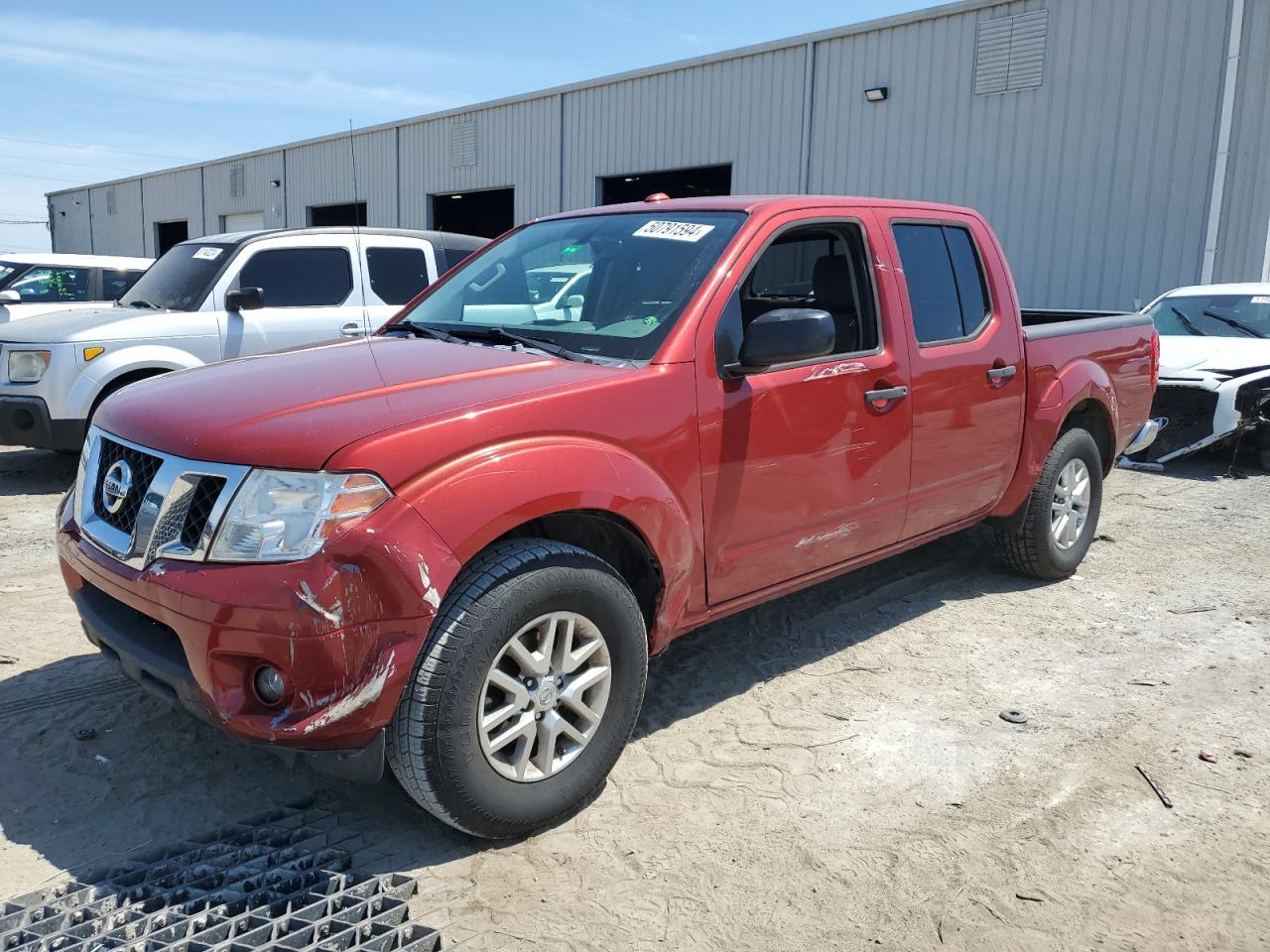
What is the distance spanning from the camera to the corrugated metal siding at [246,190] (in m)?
29.1

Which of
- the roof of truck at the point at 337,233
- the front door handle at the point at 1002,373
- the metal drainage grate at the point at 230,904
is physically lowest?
the metal drainage grate at the point at 230,904

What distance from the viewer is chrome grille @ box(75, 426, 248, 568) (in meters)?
2.60

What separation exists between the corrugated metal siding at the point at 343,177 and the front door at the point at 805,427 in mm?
21089

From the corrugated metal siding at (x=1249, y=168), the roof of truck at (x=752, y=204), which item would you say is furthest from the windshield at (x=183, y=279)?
the corrugated metal siding at (x=1249, y=168)

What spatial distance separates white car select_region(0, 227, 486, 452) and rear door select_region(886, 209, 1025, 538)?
4651mm

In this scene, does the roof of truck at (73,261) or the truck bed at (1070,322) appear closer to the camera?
the truck bed at (1070,322)

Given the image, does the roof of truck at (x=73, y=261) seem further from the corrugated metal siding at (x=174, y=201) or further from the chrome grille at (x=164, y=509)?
the corrugated metal siding at (x=174, y=201)

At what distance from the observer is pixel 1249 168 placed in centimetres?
1186

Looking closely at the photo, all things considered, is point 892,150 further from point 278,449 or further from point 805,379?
point 278,449

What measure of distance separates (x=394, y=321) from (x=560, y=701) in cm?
193

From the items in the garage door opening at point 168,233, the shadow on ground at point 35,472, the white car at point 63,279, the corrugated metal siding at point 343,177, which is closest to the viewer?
the shadow on ground at point 35,472

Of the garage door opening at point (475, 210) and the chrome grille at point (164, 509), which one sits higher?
the garage door opening at point (475, 210)

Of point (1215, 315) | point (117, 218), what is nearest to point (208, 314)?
point (1215, 315)

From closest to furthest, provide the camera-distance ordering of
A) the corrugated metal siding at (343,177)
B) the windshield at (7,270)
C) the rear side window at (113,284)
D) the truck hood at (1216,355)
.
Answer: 1. the truck hood at (1216,355)
2. the windshield at (7,270)
3. the rear side window at (113,284)
4. the corrugated metal siding at (343,177)
